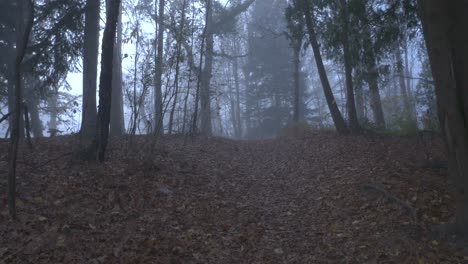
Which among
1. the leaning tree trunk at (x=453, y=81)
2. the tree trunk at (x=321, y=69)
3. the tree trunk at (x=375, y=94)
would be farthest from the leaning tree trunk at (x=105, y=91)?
the tree trunk at (x=321, y=69)

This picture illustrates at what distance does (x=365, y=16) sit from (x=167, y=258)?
8.98 meters

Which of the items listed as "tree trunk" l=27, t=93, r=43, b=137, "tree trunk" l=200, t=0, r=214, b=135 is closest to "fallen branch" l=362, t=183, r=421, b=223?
"tree trunk" l=200, t=0, r=214, b=135

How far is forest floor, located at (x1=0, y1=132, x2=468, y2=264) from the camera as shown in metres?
6.25

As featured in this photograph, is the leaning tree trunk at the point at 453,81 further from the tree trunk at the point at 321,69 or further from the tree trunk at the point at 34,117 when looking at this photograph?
the tree trunk at the point at 34,117

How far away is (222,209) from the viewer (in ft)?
28.2

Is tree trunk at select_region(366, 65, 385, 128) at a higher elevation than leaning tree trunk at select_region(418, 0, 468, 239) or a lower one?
higher

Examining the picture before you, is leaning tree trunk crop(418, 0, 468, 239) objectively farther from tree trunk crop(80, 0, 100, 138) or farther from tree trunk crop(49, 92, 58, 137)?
tree trunk crop(49, 92, 58, 137)

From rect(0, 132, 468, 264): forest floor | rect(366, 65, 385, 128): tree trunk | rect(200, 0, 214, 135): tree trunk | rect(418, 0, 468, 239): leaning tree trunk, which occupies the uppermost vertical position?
rect(200, 0, 214, 135): tree trunk

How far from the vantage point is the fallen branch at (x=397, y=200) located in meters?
6.98

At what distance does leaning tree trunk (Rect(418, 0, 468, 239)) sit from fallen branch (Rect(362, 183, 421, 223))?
74cm

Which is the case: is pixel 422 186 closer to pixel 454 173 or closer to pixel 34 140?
pixel 454 173

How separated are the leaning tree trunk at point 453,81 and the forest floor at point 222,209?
3.02 ft

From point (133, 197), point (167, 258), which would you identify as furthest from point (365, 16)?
point (167, 258)

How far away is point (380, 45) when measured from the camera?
12.2 meters
